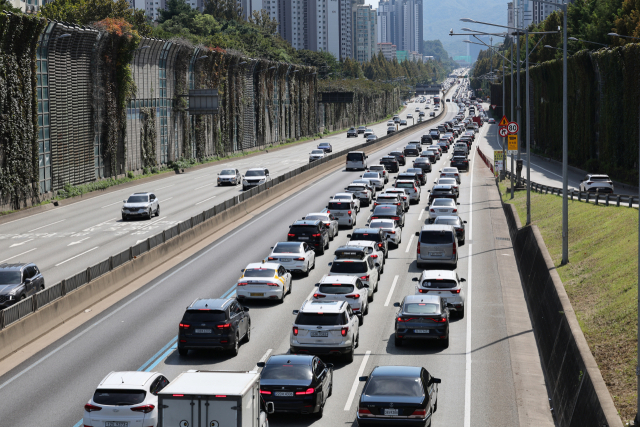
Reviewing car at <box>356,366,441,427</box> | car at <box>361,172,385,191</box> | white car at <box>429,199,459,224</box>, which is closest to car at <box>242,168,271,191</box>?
car at <box>361,172,385,191</box>

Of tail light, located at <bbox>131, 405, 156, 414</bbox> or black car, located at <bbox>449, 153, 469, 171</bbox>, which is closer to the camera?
tail light, located at <bbox>131, 405, 156, 414</bbox>

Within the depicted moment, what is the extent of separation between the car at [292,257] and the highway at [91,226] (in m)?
8.63

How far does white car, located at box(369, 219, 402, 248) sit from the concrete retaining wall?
337 inches

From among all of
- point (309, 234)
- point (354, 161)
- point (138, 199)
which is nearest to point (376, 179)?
point (354, 161)

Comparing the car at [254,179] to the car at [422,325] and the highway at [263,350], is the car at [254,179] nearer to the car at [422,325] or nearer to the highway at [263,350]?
the highway at [263,350]

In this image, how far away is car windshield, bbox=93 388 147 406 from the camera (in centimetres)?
1563

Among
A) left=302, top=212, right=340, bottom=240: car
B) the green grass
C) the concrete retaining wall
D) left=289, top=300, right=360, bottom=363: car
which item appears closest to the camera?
the concrete retaining wall

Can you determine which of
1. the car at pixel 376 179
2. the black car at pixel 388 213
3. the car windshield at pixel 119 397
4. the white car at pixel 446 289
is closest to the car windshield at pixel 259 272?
the white car at pixel 446 289

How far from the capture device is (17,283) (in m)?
28.0

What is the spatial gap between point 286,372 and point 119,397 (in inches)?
143

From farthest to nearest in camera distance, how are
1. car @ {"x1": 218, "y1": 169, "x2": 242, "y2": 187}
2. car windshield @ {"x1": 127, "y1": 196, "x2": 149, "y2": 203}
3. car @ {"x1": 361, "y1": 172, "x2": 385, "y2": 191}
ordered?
car @ {"x1": 218, "y1": 169, "x2": 242, "y2": 187}
car @ {"x1": 361, "y1": 172, "x2": 385, "y2": 191}
car windshield @ {"x1": 127, "y1": 196, "x2": 149, "y2": 203}

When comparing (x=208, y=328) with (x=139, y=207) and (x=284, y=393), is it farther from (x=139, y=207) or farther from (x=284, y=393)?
(x=139, y=207)

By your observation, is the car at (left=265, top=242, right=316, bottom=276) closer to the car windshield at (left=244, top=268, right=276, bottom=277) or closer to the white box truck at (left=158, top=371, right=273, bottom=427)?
the car windshield at (left=244, top=268, right=276, bottom=277)

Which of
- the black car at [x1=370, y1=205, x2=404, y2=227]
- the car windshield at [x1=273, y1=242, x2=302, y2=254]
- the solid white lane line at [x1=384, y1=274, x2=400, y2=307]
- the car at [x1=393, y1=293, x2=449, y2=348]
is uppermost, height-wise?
the black car at [x1=370, y1=205, x2=404, y2=227]
